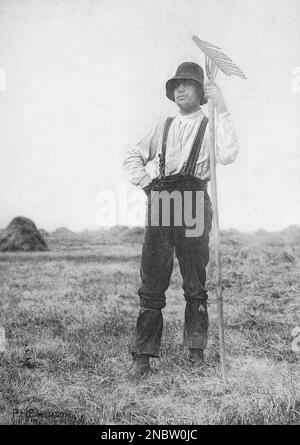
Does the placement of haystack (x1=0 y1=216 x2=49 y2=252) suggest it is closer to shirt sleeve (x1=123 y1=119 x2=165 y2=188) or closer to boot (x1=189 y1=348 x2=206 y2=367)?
shirt sleeve (x1=123 y1=119 x2=165 y2=188)

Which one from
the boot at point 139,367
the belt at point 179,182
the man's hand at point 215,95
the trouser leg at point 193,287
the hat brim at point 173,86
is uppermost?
the hat brim at point 173,86

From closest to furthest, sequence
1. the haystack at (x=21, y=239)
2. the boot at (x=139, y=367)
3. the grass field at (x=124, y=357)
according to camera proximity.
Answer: the grass field at (x=124, y=357)
the boot at (x=139, y=367)
the haystack at (x=21, y=239)

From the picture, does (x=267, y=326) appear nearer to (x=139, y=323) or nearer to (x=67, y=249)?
(x=139, y=323)

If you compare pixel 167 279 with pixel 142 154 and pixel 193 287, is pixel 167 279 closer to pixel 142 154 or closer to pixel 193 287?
pixel 193 287

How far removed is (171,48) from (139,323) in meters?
3.06

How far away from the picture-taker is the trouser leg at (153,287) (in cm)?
458

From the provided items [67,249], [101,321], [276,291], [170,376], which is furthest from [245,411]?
[67,249]

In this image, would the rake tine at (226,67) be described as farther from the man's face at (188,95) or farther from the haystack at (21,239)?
the haystack at (21,239)

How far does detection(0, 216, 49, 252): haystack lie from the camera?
15.3m

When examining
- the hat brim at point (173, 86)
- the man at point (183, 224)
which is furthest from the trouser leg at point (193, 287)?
the hat brim at point (173, 86)

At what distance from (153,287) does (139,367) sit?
71 cm

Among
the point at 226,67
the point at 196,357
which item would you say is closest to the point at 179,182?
the point at 226,67

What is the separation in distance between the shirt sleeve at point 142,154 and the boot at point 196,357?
1.59 meters

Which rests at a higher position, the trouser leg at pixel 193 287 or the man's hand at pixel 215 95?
the man's hand at pixel 215 95
